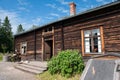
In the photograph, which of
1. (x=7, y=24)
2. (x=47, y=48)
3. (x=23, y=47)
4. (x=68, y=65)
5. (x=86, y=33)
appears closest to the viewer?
(x=68, y=65)

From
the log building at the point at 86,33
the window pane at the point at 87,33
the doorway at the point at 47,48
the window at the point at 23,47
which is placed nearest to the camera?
the log building at the point at 86,33

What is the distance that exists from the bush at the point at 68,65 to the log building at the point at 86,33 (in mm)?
1880

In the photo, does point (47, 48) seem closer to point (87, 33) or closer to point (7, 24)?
point (87, 33)

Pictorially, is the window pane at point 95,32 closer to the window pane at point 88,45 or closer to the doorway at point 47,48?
the window pane at point 88,45

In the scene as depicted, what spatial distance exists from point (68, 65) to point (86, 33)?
10.7 ft

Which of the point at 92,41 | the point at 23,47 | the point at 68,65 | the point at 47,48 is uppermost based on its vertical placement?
the point at 92,41

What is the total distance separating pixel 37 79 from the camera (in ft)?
27.8

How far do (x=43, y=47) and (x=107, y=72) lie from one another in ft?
34.7

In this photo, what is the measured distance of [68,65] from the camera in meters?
7.84

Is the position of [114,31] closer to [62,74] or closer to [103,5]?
[103,5]

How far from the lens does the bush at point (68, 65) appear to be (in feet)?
25.7

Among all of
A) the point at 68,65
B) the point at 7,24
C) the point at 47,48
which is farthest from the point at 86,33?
the point at 7,24

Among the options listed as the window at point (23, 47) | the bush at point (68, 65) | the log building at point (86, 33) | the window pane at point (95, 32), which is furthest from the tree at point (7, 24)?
the bush at point (68, 65)

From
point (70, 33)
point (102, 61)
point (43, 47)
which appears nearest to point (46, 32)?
point (43, 47)
